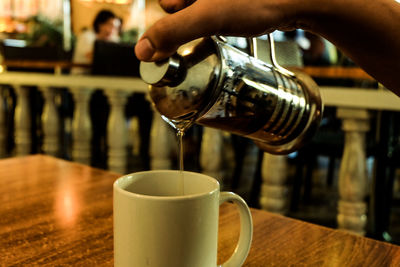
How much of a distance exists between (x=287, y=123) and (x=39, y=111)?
273cm

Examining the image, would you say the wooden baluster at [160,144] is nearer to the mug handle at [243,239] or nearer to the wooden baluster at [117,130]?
the wooden baluster at [117,130]

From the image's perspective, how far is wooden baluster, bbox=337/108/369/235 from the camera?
115 centimetres

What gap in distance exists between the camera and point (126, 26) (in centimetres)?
716

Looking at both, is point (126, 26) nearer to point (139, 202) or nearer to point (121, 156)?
point (121, 156)

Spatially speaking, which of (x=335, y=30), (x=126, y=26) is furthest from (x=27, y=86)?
(x=126, y=26)

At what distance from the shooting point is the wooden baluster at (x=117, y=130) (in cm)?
178

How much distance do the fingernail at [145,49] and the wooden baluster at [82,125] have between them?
1.66 m

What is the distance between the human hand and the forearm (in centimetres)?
2

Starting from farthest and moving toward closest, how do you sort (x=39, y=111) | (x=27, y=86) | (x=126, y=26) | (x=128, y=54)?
1. (x=126, y=26)
2. (x=39, y=111)
3. (x=128, y=54)
4. (x=27, y=86)

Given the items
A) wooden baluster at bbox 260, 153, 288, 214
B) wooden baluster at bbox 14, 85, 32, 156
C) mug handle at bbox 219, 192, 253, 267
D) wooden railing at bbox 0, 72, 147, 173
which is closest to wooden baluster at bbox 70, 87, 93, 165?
wooden railing at bbox 0, 72, 147, 173

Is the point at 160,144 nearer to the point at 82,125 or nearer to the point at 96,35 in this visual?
the point at 82,125

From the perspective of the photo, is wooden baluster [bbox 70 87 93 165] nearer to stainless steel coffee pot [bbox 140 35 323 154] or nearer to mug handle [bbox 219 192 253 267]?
stainless steel coffee pot [bbox 140 35 323 154]

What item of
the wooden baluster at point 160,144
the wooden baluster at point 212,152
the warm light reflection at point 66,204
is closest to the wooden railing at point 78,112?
the wooden baluster at point 160,144

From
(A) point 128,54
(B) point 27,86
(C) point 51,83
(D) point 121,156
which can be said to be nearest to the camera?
(D) point 121,156
